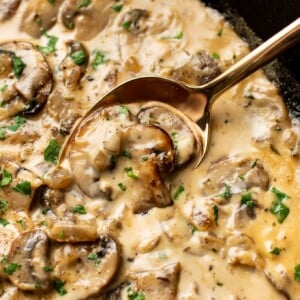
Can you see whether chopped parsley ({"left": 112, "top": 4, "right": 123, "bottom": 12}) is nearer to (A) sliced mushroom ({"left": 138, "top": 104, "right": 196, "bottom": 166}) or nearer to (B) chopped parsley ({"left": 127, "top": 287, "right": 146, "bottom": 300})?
(A) sliced mushroom ({"left": 138, "top": 104, "right": 196, "bottom": 166})

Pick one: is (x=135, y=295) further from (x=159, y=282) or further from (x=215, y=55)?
(x=215, y=55)

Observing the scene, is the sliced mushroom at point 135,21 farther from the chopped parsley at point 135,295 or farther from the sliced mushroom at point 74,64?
the chopped parsley at point 135,295

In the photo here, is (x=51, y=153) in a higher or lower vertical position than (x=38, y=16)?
lower

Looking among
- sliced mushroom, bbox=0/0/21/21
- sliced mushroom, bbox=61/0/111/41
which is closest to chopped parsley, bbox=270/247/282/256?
sliced mushroom, bbox=61/0/111/41

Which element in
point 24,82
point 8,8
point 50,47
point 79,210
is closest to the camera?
point 79,210

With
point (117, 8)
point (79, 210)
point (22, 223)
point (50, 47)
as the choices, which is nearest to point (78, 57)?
point (50, 47)

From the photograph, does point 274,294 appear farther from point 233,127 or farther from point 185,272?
point 233,127
